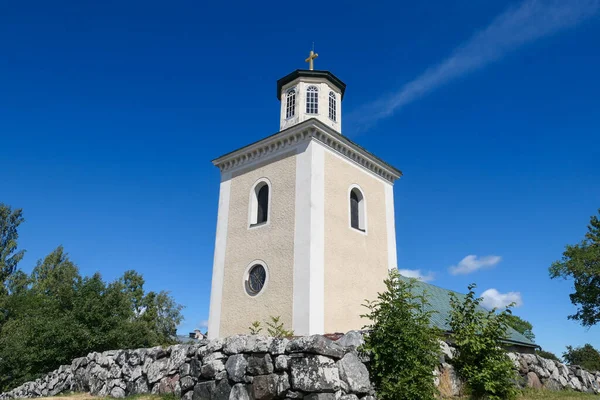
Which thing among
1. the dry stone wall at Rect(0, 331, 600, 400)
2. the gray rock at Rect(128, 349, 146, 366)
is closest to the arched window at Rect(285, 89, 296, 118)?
the gray rock at Rect(128, 349, 146, 366)

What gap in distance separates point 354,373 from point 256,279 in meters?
8.94

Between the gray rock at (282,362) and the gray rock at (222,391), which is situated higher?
the gray rock at (282,362)

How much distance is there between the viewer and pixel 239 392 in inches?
346

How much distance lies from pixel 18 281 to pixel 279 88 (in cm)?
3116

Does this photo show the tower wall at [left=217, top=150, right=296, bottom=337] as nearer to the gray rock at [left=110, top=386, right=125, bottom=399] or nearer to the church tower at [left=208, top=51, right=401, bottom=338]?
the church tower at [left=208, top=51, right=401, bottom=338]

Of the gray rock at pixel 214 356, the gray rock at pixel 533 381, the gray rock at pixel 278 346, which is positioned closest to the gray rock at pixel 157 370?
the gray rock at pixel 214 356

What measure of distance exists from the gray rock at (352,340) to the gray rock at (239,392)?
2.06 meters

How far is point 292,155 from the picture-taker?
18.0 metres

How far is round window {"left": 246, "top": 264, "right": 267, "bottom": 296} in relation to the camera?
17.0m

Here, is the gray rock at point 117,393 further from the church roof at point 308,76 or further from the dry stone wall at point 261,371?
the church roof at point 308,76

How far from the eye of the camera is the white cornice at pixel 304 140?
17594mm

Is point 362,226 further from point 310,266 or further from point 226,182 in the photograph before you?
point 226,182

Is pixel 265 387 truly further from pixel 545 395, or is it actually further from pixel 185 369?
pixel 545 395

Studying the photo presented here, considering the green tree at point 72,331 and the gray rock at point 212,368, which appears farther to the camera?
the green tree at point 72,331
